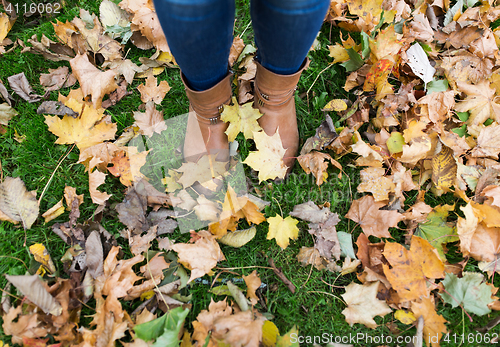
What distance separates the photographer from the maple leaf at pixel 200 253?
120cm

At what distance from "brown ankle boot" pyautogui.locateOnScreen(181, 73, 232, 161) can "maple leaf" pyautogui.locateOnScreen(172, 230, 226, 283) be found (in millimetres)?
394

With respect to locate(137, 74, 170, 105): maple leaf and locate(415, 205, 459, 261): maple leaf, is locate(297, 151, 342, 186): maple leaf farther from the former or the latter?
locate(137, 74, 170, 105): maple leaf

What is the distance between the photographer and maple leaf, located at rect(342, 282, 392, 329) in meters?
1.16

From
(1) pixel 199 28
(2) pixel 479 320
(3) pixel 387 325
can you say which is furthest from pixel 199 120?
(2) pixel 479 320

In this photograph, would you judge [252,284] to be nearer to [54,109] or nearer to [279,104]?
[279,104]

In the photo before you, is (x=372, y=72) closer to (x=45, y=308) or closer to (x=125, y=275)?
(x=125, y=275)

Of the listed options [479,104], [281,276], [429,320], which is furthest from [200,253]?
[479,104]

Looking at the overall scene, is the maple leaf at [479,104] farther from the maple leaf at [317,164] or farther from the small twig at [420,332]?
the small twig at [420,332]

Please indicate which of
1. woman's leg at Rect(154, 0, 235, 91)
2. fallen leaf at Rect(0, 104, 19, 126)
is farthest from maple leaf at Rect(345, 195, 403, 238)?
fallen leaf at Rect(0, 104, 19, 126)

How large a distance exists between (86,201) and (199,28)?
3.34ft

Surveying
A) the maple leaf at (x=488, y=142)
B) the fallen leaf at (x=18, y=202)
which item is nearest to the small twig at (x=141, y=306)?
the fallen leaf at (x=18, y=202)

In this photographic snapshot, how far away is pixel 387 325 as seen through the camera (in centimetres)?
120

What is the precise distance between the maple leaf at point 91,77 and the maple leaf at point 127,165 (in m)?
0.34

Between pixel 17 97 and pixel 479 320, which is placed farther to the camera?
pixel 17 97
